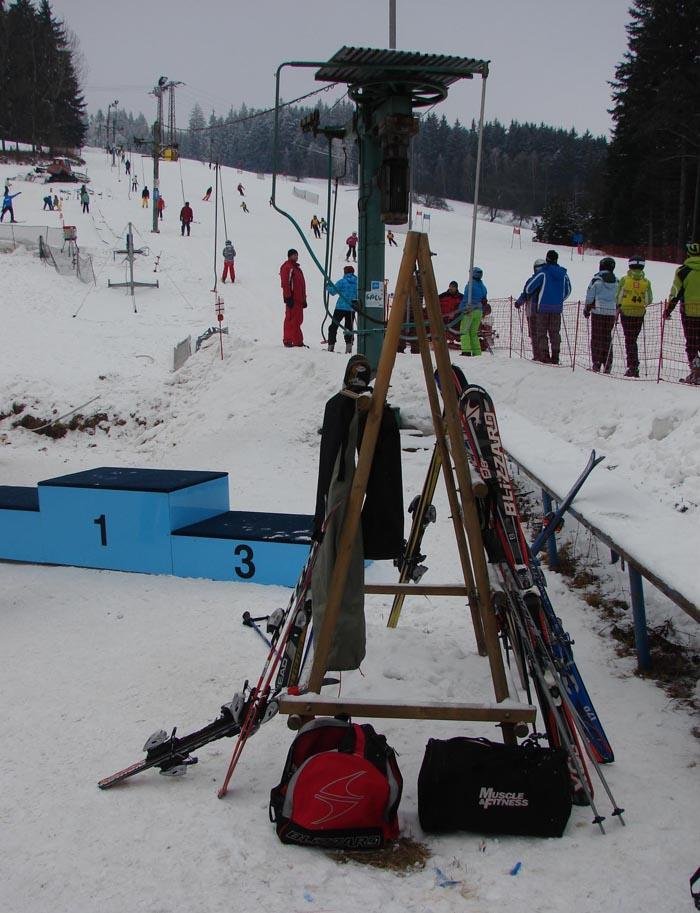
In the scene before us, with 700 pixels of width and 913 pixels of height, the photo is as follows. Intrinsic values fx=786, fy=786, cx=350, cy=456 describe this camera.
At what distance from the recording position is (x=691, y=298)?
9.83 metres

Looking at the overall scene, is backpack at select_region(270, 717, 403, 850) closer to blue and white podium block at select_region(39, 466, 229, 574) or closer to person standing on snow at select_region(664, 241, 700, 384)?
blue and white podium block at select_region(39, 466, 229, 574)

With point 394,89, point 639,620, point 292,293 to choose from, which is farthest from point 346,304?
point 639,620

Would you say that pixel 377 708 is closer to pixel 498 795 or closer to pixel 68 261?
pixel 498 795

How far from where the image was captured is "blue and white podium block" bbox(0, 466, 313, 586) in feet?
18.5

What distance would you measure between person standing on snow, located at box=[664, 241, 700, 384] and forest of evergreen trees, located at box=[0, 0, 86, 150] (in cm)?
6957

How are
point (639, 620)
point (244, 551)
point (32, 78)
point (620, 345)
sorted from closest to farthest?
point (639, 620) < point (244, 551) < point (620, 345) < point (32, 78)

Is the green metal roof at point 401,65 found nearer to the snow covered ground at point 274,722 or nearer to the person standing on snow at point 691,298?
the snow covered ground at point 274,722

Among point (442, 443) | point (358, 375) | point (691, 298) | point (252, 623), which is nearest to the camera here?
point (358, 375)

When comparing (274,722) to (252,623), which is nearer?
(274,722)

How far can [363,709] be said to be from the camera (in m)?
2.96

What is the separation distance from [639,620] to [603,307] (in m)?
8.01

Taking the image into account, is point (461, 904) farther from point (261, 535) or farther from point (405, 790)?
point (261, 535)

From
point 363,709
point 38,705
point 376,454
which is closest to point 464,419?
point 376,454

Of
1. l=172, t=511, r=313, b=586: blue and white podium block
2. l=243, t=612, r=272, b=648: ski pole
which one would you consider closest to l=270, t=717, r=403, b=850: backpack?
l=243, t=612, r=272, b=648: ski pole
